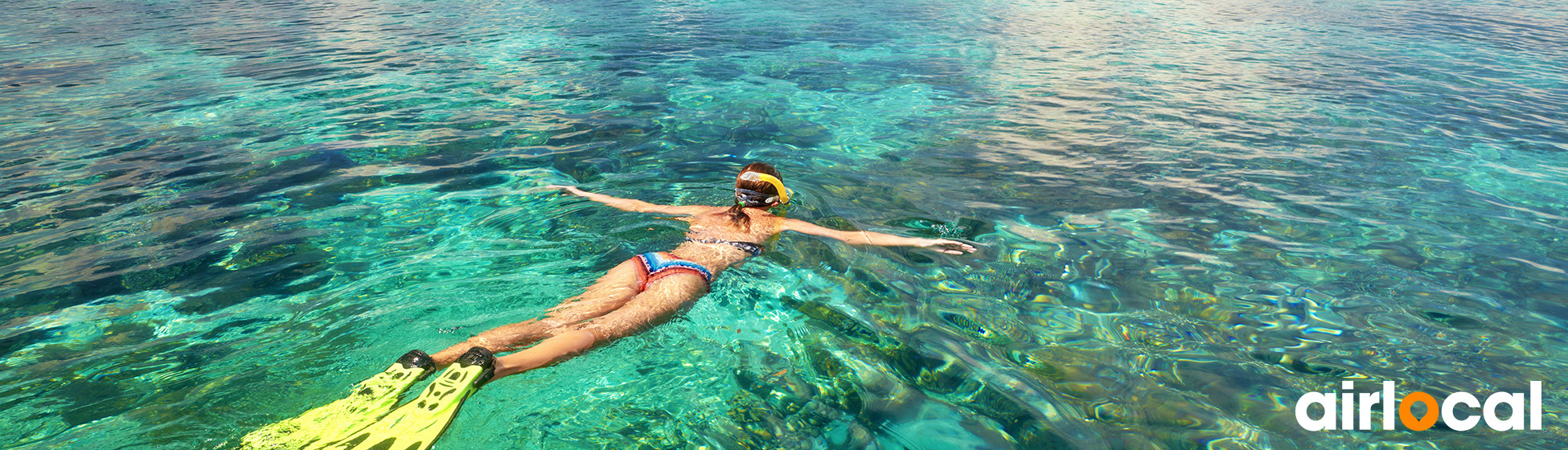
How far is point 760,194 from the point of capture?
239 inches

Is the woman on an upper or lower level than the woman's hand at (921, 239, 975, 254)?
upper

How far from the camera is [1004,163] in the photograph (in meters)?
9.20

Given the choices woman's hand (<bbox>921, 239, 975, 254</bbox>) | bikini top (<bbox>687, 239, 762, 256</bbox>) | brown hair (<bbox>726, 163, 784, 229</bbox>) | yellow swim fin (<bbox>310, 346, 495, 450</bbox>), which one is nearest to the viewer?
yellow swim fin (<bbox>310, 346, 495, 450</bbox>)

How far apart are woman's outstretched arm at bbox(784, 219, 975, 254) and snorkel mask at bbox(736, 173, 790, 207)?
0.21 m

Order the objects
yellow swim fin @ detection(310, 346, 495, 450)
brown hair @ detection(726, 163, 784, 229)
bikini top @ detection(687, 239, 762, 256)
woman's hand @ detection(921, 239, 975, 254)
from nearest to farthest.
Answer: yellow swim fin @ detection(310, 346, 495, 450)
bikini top @ detection(687, 239, 762, 256)
woman's hand @ detection(921, 239, 975, 254)
brown hair @ detection(726, 163, 784, 229)

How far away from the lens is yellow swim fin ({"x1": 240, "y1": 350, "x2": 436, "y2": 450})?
11.0 feet

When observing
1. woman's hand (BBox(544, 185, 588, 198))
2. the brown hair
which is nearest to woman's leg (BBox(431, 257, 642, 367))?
the brown hair

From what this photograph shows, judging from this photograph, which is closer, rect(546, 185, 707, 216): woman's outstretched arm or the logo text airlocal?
the logo text airlocal

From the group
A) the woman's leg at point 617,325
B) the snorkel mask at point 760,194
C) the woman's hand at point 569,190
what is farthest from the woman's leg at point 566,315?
the woman's hand at point 569,190

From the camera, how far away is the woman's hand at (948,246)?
19.1 feet

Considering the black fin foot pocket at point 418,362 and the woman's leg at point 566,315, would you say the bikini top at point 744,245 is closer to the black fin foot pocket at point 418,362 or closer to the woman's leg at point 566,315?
the woman's leg at point 566,315

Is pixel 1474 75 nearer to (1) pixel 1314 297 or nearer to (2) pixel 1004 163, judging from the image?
(2) pixel 1004 163

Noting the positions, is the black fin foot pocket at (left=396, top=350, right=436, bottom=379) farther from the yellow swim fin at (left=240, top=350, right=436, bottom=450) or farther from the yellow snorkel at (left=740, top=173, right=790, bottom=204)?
the yellow snorkel at (left=740, top=173, right=790, bottom=204)

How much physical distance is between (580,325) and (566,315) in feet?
1.18
